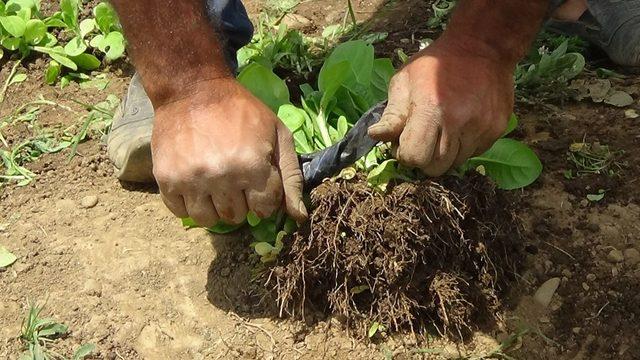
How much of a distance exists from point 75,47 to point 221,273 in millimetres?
1182

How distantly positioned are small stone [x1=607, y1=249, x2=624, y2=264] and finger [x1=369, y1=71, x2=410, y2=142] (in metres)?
0.68

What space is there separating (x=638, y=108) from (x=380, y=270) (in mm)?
1119

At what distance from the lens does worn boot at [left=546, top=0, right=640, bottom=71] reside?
2.63 meters

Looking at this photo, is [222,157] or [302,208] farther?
[302,208]

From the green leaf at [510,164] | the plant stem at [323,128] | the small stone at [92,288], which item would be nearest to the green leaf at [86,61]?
the small stone at [92,288]

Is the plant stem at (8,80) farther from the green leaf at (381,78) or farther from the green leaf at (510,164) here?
the green leaf at (510,164)

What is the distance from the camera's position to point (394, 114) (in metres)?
1.70

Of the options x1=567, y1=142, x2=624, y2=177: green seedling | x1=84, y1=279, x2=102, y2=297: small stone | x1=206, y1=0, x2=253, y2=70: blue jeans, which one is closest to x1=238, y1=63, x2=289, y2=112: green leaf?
x1=206, y1=0, x2=253, y2=70: blue jeans

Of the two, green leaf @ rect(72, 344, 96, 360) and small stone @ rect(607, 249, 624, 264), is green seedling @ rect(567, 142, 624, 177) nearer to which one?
small stone @ rect(607, 249, 624, 264)

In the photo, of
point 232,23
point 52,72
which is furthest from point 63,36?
point 232,23

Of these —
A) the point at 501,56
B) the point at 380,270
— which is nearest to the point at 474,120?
the point at 501,56

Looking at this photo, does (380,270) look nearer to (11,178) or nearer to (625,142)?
(625,142)

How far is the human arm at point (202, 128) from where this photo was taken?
1.67 meters

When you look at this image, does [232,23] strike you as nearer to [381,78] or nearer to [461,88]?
[381,78]
